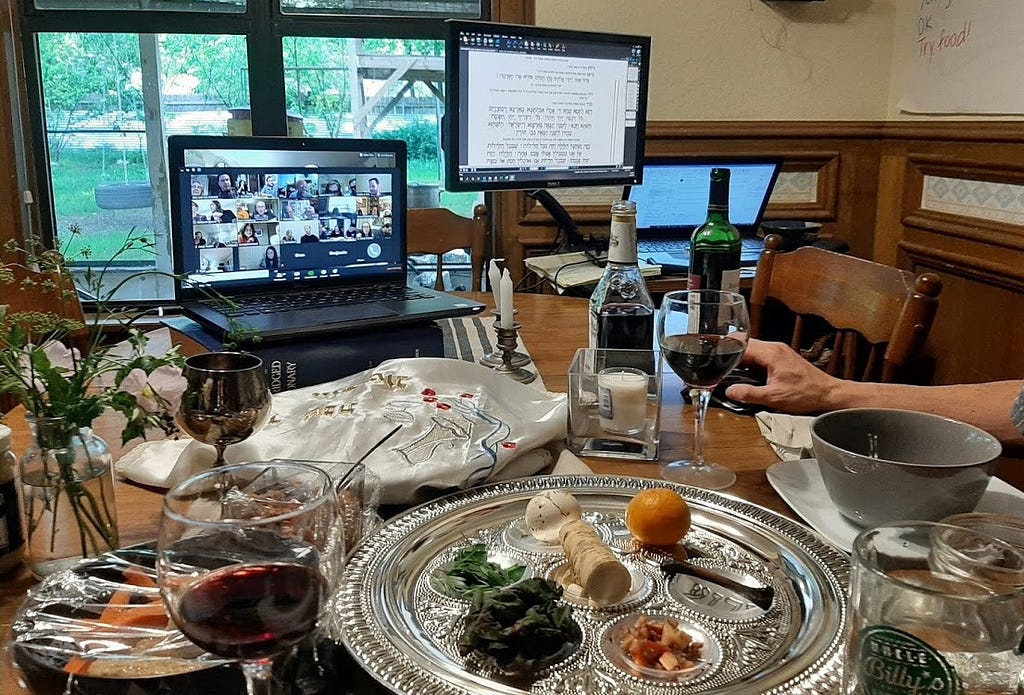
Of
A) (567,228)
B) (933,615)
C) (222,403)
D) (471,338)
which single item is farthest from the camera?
(567,228)

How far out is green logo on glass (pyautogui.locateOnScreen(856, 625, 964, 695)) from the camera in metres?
0.45

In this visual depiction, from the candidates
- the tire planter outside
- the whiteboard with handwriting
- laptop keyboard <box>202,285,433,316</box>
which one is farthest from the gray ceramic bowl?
the tire planter outside

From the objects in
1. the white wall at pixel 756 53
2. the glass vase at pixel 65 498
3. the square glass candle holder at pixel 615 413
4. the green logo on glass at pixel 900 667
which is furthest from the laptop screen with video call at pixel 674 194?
the green logo on glass at pixel 900 667

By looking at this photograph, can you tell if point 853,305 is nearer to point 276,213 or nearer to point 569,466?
point 569,466

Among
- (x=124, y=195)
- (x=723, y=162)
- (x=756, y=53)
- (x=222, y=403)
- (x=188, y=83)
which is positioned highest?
(x=756, y=53)

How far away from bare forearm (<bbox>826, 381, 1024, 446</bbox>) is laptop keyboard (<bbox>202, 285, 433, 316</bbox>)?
75 cm

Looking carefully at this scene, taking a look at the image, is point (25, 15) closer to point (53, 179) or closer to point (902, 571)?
point (53, 179)

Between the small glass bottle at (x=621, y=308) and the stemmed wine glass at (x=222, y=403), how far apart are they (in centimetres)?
47

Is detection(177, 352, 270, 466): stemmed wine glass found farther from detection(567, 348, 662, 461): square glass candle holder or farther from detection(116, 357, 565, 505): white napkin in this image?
detection(567, 348, 662, 461): square glass candle holder

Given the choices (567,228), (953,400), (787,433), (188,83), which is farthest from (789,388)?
(188,83)

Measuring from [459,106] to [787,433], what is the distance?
966 millimetres

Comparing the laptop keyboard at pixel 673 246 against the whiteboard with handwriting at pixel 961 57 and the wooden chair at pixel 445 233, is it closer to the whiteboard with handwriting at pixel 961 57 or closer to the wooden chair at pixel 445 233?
the wooden chair at pixel 445 233

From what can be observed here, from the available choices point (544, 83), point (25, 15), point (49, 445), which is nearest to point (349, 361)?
point (49, 445)

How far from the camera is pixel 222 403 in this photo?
75cm
